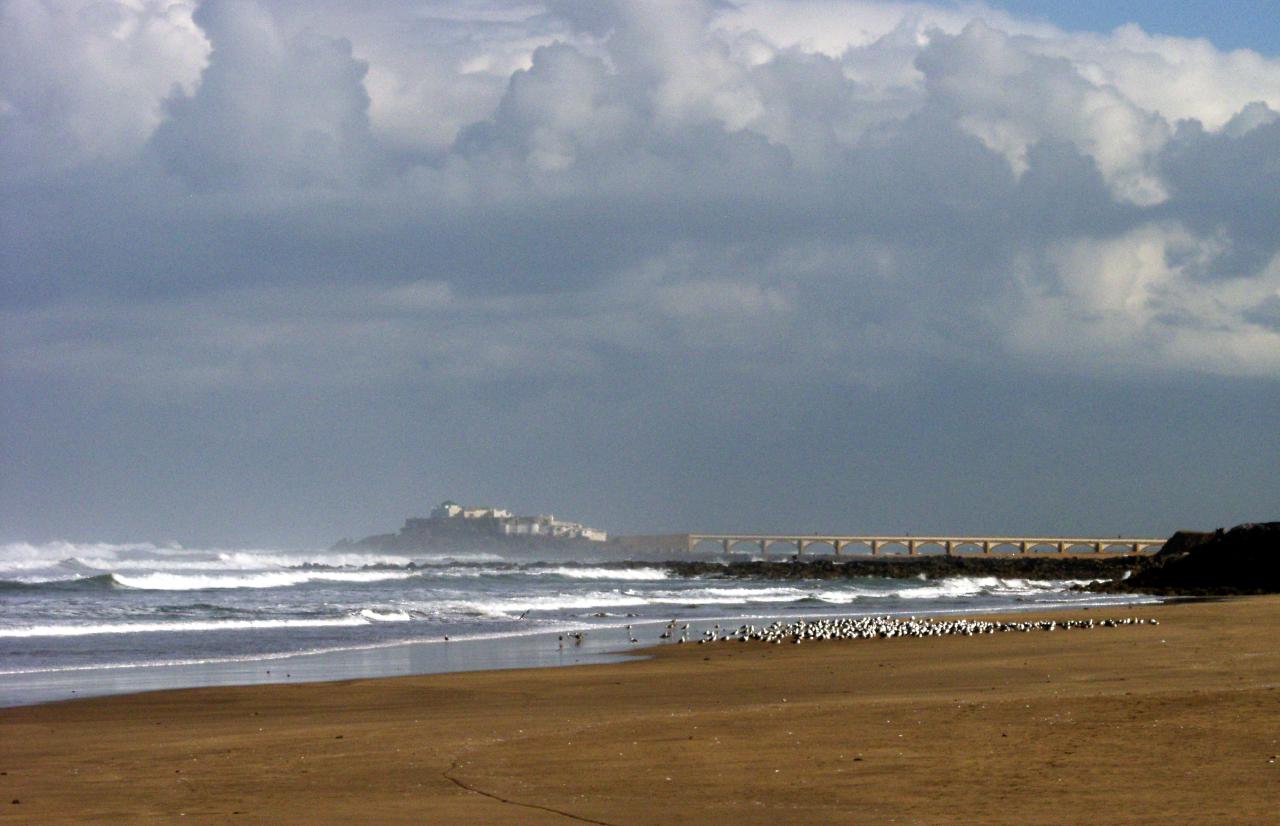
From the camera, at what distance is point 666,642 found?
27266 millimetres

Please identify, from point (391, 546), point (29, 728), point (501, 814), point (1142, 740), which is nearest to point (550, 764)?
point (501, 814)

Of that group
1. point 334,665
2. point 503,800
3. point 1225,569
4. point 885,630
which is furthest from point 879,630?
point 1225,569

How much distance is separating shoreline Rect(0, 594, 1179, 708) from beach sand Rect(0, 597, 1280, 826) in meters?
1.36

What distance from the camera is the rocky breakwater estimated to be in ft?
156

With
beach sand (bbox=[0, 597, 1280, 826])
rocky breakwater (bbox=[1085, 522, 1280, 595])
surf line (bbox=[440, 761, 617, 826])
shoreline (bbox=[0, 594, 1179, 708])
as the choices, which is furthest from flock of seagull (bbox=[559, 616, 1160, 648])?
rocky breakwater (bbox=[1085, 522, 1280, 595])

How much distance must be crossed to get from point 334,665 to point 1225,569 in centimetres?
3834

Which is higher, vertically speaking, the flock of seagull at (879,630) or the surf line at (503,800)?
the surf line at (503,800)

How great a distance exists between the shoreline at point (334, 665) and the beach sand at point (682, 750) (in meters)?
1.36

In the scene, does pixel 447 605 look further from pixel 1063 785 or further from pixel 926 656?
pixel 1063 785

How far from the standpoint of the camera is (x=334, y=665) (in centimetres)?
2169

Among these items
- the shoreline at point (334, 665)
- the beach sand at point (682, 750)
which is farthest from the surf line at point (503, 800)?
the shoreline at point (334, 665)

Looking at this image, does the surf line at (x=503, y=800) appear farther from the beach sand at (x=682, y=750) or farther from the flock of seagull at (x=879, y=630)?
the flock of seagull at (x=879, y=630)

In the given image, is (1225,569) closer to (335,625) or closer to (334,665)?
(335,625)

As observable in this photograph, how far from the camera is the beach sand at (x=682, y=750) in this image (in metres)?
8.62
